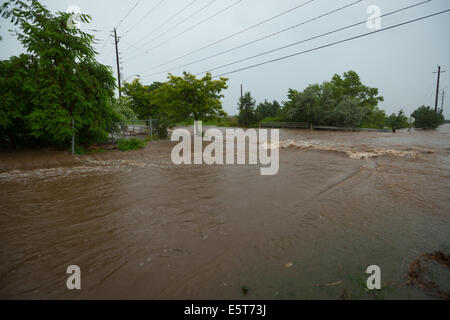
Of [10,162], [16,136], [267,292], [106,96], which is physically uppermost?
[106,96]

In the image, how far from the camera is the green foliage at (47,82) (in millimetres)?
9430

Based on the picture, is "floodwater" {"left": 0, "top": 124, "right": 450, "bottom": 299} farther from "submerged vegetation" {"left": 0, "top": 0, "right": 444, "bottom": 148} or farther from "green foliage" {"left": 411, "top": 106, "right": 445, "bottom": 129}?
"green foliage" {"left": 411, "top": 106, "right": 445, "bottom": 129}

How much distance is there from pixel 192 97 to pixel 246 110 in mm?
23799

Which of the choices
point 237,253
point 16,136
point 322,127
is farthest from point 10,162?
point 322,127

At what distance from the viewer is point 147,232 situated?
392 centimetres

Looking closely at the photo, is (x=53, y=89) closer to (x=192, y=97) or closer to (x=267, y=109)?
(x=192, y=97)

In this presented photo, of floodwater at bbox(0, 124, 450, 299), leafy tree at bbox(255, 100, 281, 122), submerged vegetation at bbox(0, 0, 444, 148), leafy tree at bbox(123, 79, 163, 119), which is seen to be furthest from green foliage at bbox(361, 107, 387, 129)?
submerged vegetation at bbox(0, 0, 444, 148)

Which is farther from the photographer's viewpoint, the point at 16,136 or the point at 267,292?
the point at 16,136

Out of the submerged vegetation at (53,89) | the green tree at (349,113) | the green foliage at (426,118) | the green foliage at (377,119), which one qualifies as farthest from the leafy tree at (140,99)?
the green foliage at (426,118)

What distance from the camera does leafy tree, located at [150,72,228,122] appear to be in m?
17.6

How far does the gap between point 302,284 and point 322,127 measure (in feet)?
102

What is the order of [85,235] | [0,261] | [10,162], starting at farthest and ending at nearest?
[10,162] < [85,235] < [0,261]

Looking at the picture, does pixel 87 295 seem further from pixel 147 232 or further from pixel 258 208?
pixel 258 208

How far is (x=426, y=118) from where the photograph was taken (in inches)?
1268
